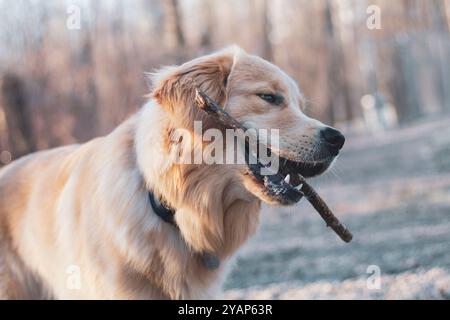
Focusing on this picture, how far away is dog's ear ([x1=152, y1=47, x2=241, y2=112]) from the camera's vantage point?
344 centimetres

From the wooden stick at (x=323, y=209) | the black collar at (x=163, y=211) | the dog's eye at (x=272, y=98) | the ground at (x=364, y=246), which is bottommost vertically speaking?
the ground at (x=364, y=246)

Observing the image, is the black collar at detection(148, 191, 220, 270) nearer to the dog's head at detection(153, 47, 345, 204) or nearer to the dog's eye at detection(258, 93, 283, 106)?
the dog's head at detection(153, 47, 345, 204)

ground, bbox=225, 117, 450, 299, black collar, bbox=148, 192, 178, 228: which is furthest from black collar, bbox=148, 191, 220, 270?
ground, bbox=225, 117, 450, 299

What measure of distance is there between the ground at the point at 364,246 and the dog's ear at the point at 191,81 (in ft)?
3.53

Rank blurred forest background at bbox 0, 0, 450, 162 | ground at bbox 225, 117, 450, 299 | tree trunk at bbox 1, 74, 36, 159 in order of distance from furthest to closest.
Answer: tree trunk at bbox 1, 74, 36, 159 → blurred forest background at bbox 0, 0, 450, 162 → ground at bbox 225, 117, 450, 299

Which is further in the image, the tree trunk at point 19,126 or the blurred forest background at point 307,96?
the tree trunk at point 19,126

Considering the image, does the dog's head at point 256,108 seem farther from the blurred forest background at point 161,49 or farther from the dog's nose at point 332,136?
the blurred forest background at point 161,49

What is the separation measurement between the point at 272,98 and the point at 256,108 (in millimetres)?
145

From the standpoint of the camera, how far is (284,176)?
3590 mm

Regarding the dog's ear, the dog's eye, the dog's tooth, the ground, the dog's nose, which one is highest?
the dog's ear

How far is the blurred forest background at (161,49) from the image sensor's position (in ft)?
37.0

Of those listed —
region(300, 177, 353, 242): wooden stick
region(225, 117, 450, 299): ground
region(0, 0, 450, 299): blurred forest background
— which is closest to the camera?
region(300, 177, 353, 242): wooden stick

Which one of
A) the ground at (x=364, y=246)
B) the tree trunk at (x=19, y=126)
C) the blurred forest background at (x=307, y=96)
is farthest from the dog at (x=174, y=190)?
the tree trunk at (x=19, y=126)
